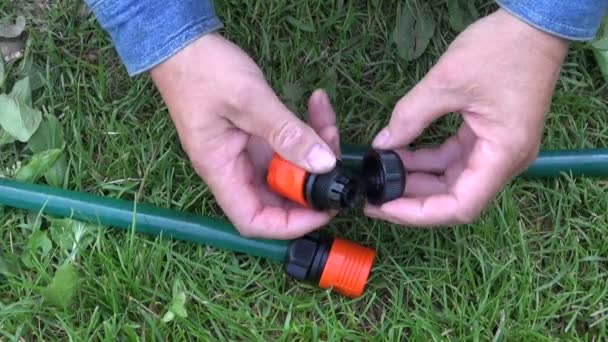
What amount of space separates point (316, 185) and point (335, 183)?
4 cm

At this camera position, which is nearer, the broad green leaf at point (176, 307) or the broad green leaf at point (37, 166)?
the broad green leaf at point (176, 307)

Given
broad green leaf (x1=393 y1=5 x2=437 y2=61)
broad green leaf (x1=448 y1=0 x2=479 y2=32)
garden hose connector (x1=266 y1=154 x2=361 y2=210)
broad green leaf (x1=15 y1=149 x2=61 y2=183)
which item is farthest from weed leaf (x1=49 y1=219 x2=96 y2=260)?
broad green leaf (x1=448 y1=0 x2=479 y2=32)

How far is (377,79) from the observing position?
1.96 meters

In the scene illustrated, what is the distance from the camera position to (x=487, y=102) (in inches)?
54.3

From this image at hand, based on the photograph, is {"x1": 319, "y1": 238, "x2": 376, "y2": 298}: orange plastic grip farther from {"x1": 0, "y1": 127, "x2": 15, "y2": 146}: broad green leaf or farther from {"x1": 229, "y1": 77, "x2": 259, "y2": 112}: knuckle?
{"x1": 0, "y1": 127, "x2": 15, "y2": 146}: broad green leaf

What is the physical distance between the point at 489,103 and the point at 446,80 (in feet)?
0.27

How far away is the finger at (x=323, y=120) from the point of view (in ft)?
5.14

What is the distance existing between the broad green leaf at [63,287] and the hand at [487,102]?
680 mm

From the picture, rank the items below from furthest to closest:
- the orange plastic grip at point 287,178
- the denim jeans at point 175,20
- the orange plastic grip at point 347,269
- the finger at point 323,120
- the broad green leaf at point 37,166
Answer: the broad green leaf at point 37,166 → the orange plastic grip at point 347,269 → the finger at point 323,120 → the orange plastic grip at point 287,178 → the denim jeans at point 175,20

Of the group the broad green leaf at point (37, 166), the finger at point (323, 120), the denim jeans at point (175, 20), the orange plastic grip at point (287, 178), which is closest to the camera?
the denim jeans at point (175, 20)

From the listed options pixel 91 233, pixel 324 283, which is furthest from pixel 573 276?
pixel 91 233

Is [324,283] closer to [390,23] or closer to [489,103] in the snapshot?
[489,103]

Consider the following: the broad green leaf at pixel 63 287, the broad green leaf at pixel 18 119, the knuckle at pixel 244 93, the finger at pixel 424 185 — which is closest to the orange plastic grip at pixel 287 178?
the knuckle at pixel 244 93

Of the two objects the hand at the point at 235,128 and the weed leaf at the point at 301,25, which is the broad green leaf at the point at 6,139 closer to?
the hand at the point at 235,128
